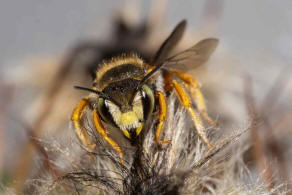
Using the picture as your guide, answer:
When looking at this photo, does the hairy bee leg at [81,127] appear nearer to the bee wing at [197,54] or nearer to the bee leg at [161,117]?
the bee leg at [161,117]

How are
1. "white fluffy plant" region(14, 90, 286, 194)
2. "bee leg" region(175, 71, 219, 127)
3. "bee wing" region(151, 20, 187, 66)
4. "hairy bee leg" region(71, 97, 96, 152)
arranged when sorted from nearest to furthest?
"white fluffy plant" region(14, 90, 286, 194) < "hairy bee leg" region(71, 97, 96, 152) < "bee leg" region(175, 71, 219, 127) < "bee wing" region(151, 20, 187, 66)

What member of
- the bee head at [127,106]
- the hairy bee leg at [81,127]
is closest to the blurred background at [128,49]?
the hairy bee leg at [81,127]

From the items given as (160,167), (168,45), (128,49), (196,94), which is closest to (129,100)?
(160,167)

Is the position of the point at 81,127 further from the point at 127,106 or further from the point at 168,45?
the point at 168,45

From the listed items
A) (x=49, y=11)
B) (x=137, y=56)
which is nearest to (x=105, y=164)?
(x=137, y=56)

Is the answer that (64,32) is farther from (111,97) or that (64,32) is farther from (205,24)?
(111,97)

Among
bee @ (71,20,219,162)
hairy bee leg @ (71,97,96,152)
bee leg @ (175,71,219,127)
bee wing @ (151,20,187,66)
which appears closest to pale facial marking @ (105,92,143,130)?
bee @ (71,20,219,162)

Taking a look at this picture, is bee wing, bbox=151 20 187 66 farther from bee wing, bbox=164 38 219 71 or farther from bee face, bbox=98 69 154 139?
bee face, bbox=98 69 154 139
